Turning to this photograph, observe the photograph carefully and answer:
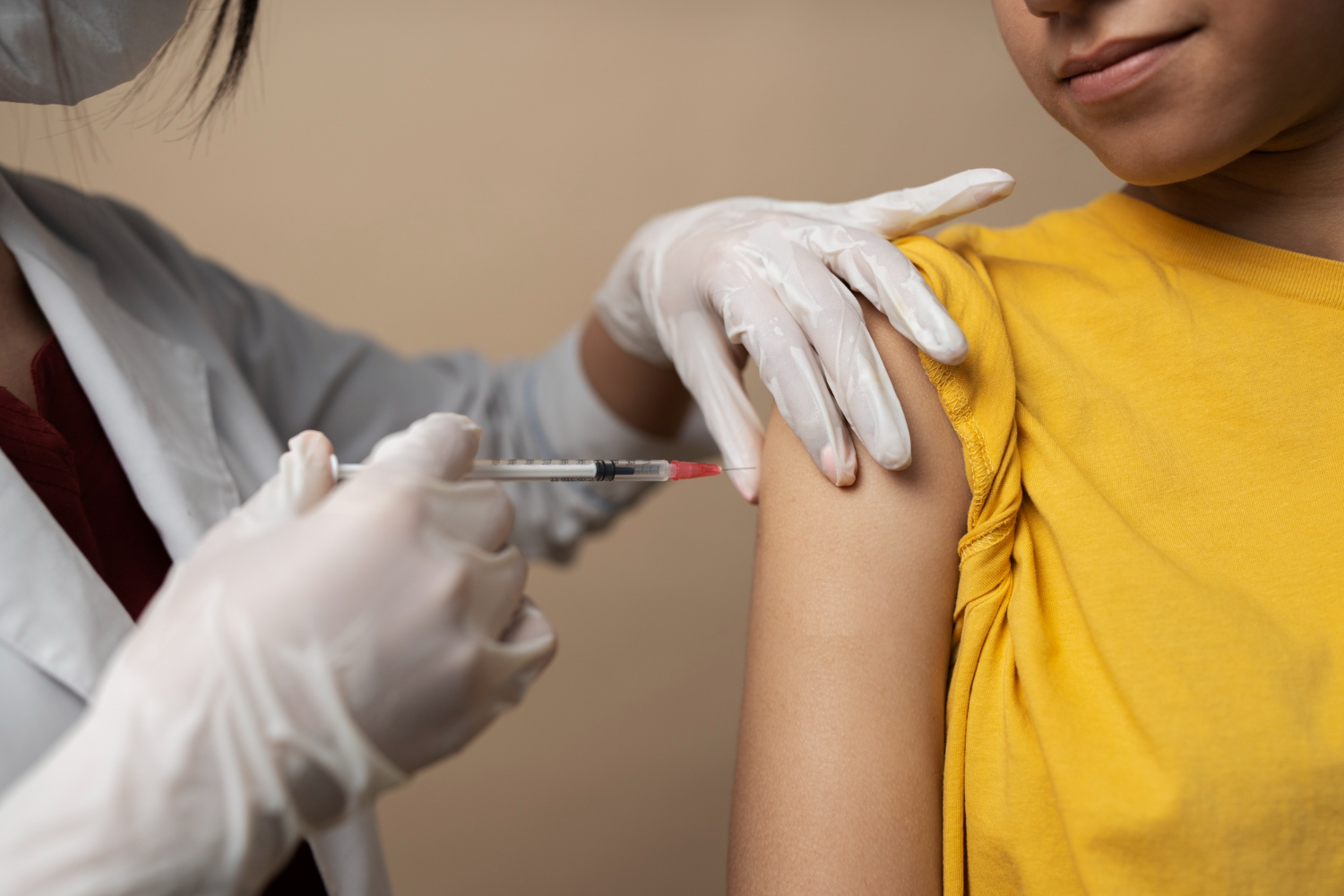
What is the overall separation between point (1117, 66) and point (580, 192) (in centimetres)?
147

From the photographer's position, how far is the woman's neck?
2.95 feet

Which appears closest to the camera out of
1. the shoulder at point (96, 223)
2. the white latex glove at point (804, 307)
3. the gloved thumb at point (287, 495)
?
the gloved thumb at point (287, 495)

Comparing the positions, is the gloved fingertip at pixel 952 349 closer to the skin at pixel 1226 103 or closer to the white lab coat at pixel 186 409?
the skin at pixel 1226 103

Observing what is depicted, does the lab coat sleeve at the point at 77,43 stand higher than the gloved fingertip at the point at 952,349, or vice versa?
the lab coat sleeve at the point at 77,43

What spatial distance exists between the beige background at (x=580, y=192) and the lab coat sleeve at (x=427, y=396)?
52 cm

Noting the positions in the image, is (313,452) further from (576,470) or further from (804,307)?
(804,307)

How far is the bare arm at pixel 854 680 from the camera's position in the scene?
2.48 feet

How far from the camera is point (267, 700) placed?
2.09 feet

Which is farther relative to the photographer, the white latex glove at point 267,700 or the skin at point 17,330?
the skin at point 17,330

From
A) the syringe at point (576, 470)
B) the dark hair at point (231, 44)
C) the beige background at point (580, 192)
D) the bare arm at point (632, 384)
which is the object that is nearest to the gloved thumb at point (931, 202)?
the syringe at point (576, 470)

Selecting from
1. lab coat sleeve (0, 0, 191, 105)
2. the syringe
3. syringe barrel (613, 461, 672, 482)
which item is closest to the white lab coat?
lab coat sleeve (0, 0, 191, 105)

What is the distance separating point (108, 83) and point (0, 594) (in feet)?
1.92

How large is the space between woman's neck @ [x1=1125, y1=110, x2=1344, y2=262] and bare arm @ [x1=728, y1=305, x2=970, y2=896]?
0.39 m

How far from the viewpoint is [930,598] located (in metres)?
0.81
